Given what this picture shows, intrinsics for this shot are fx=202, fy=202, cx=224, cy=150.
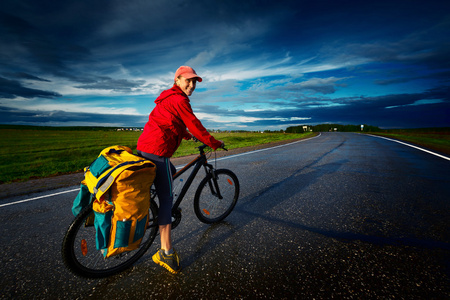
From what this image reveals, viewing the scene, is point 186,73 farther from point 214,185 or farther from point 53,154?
point 53,154

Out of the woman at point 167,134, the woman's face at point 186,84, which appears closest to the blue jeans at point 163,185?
the woman at point 167,134

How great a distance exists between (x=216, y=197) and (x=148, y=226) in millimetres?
1314

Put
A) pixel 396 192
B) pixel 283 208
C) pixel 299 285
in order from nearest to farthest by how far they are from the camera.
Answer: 1. pixel 299 285
2. pixel 283 208
3. pixel 396 192

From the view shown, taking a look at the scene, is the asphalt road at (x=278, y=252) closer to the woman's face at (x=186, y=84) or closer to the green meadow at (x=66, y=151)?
the woman's face at (x=186, y=84)

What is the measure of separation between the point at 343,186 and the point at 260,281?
400 centimetres

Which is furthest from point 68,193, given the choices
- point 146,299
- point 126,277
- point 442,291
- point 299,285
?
point 442,291

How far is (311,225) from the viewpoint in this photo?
3.17 meters

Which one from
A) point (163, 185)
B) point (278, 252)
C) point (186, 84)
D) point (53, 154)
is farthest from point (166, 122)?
point (53, 154)

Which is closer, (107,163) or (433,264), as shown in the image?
(107,163)

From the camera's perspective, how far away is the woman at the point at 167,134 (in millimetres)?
2221

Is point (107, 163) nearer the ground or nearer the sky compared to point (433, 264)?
nearer the sky

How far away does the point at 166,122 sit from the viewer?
7.22ft

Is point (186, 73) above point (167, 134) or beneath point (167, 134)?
above

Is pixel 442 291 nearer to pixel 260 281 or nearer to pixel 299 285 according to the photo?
pixel 299 285
